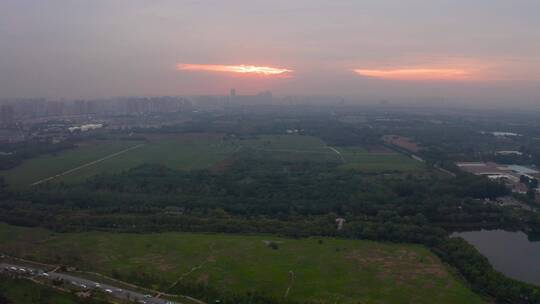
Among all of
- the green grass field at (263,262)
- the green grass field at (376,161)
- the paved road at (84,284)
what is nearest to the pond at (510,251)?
the green grass field at (263,262)

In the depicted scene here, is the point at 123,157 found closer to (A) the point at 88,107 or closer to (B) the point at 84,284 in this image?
(B) the point at 84,284

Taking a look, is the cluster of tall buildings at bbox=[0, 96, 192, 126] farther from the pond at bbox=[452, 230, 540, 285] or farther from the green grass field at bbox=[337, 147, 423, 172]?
the pond at bbox=[452, 230, 540, 285]

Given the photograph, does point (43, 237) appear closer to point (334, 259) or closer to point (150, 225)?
point (150, 225)

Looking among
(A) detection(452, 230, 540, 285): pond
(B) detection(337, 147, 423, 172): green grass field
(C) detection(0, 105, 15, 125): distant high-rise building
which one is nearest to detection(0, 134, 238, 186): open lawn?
(B) detection(337, 147, 423, 172): green grass field

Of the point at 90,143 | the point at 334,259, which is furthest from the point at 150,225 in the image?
the point at 90,143

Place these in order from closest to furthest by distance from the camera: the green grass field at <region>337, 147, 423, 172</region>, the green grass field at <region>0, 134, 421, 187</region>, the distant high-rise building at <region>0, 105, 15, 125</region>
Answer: the green grass field at <region>0, 134, 421, 187</region>
the green grass field at <region>337, 147, 423, 172</region>
the distant high-rise building at <region>0, 105, 15, 125</region>

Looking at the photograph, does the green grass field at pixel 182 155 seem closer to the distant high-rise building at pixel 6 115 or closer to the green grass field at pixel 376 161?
the green grass field at pixel 376 161
